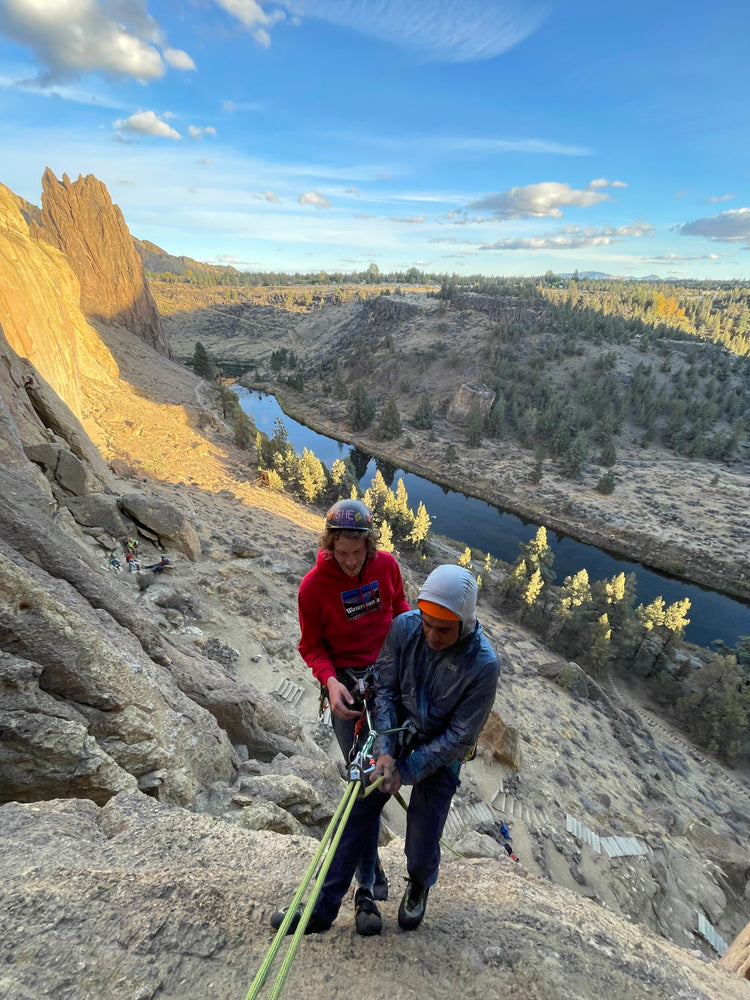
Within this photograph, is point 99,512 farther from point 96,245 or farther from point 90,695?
point 96,245

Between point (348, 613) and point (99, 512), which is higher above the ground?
point (348, 613)

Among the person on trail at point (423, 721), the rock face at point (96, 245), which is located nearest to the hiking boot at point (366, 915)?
the person on trail at point (423, 721)

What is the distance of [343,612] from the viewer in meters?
3.37

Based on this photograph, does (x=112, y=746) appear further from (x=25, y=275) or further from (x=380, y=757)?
(x=25, y=275)

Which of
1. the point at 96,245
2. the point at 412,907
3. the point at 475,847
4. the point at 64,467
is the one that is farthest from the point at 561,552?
the point at 96,245

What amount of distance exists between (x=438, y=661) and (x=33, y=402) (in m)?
14.0

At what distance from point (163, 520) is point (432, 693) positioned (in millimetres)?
14027

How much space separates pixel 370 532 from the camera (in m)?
3.21

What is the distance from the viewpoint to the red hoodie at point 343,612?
3297 millimetres

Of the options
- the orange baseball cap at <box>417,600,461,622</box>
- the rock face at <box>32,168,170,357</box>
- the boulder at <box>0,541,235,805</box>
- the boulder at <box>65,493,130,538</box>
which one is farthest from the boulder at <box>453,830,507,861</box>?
the rock face at <box>32,168,170,357</box>

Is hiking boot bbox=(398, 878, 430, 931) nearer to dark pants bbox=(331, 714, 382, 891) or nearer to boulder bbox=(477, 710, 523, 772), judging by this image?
dark pants bbox=(331, 714, 382, 891)

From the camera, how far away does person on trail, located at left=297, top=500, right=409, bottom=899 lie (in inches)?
123

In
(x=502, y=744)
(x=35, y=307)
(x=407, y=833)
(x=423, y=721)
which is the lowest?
(x=502, y=744)

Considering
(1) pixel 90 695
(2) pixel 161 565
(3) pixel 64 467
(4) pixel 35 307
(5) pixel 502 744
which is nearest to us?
(1) pixel 90 695
